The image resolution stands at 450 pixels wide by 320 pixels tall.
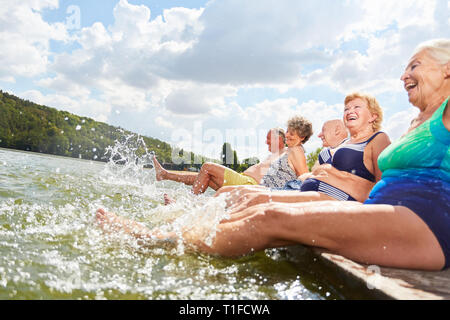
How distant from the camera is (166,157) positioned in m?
67.8

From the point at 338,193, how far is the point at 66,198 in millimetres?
3872

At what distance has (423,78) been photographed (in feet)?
8.02

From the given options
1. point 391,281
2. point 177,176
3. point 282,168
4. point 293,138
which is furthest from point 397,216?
point 177,176

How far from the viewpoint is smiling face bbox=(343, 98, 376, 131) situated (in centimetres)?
366

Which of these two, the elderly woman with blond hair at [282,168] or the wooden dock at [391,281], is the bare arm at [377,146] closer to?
the wooden dock at [391,281]

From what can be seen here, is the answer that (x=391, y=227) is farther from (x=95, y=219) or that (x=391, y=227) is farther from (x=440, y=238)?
(x=95, y=219)

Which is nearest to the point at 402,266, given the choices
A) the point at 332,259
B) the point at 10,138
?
the point at 332,259

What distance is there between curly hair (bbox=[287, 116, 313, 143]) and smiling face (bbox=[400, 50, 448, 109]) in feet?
9.77

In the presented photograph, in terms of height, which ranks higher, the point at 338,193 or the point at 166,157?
the point at 166,157

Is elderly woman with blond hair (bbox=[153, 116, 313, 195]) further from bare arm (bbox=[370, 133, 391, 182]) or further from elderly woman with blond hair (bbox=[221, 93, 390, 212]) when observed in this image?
bare arm (bbox=[370, 133, 391, 182])

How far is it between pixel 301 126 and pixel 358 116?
185 cm

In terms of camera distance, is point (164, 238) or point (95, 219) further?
point (95, 219)

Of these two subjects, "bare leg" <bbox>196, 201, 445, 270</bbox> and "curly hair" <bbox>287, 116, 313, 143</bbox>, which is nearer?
"bare leg" <bbox>196, 201, 445, 270</bbox>

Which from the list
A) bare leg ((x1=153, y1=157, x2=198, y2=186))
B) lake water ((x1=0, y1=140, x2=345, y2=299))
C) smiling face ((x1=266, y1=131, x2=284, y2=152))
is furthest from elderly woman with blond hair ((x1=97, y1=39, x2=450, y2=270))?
bare leg ((x1=153, y1=157, x2=198, y2=186))
